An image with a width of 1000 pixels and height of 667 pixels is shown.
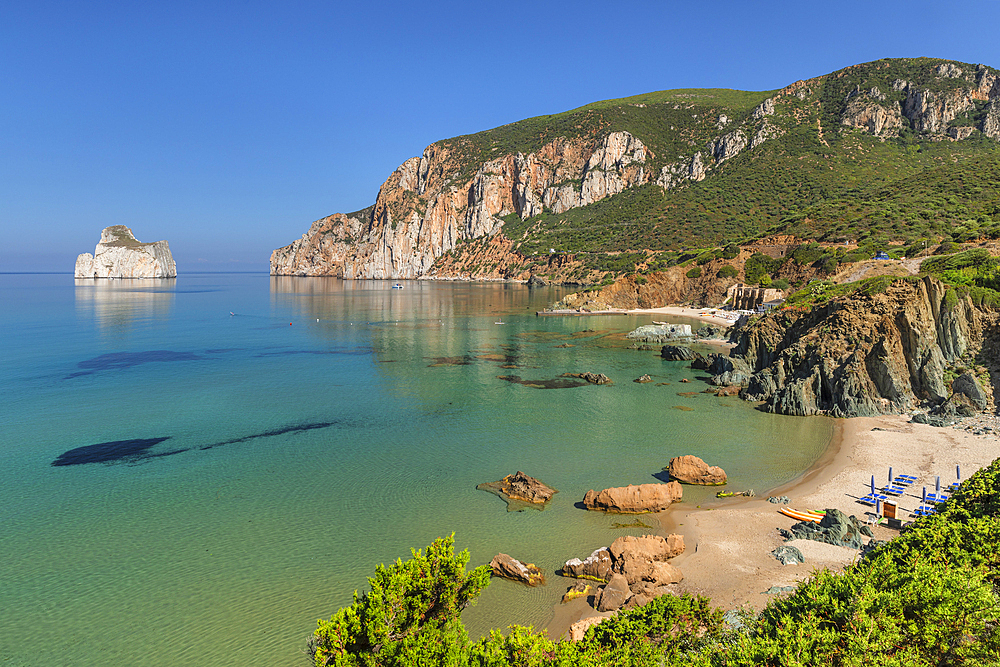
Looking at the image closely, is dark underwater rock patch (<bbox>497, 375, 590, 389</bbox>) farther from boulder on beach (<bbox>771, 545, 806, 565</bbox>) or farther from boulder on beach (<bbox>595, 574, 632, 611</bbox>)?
boulder on beach (<bbox>595, 574, 632, 611</bbox>)

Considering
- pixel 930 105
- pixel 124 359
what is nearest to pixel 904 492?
pixel 124 359

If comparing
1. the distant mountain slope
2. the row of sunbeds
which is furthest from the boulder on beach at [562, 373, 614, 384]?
the distant mountain slope

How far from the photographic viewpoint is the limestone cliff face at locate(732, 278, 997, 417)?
32.8 metres

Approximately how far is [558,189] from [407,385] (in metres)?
168

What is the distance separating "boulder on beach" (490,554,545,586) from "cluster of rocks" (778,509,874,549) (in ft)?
27.1

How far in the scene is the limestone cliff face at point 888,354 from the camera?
107 feet

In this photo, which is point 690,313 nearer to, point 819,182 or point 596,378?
point 596,378

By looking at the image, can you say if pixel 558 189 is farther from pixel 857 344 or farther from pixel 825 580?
pixel 825 580

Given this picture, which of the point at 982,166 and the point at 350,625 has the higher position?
the point at 982,166

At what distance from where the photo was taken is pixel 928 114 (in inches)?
4980

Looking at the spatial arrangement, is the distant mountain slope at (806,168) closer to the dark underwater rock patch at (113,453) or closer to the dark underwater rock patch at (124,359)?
the dark underwater rock patch at (124,359)

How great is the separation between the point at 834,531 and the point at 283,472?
2159 cm

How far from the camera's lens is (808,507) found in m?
20.6

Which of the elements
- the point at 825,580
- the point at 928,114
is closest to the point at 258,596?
the point at 825,580
